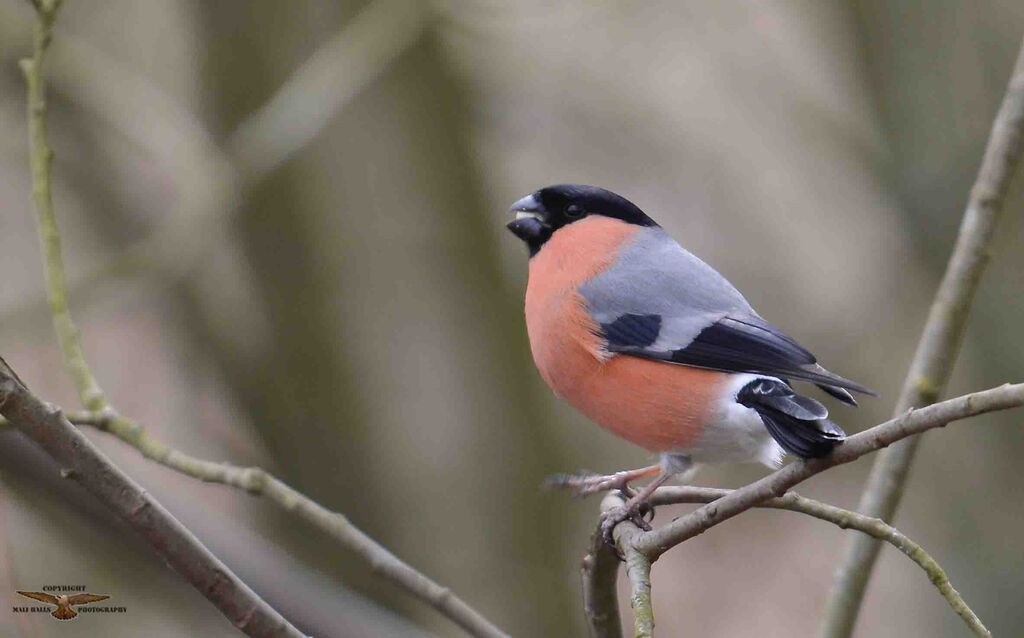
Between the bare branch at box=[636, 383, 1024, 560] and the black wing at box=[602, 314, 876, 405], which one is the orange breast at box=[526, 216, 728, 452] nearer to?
the black wing at box=[602, 314, 876, 405]

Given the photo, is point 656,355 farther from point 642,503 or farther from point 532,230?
point 532,230

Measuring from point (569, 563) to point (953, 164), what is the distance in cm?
199

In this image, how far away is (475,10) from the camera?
4043 mm

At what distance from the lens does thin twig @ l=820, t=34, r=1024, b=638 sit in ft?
8.34

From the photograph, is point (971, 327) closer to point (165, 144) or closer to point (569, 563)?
point (569, 563)

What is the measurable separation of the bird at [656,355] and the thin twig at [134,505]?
0.79 m

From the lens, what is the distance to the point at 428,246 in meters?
4.21

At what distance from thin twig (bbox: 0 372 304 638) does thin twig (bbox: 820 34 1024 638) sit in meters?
1.43

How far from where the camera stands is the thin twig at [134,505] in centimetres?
147

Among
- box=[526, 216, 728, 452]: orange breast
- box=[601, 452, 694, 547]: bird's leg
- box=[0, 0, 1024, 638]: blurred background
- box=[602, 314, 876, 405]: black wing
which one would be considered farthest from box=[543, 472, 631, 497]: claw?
box=[0, 0, 1024, 638]: blurred background

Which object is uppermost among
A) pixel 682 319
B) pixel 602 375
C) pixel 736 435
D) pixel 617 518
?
pixel 682 319

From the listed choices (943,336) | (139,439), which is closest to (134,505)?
(139,439)

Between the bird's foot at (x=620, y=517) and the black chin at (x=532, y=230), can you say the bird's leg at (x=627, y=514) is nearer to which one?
the bird's foot at (x=620, y=517)

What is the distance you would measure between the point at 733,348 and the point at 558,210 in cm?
71
